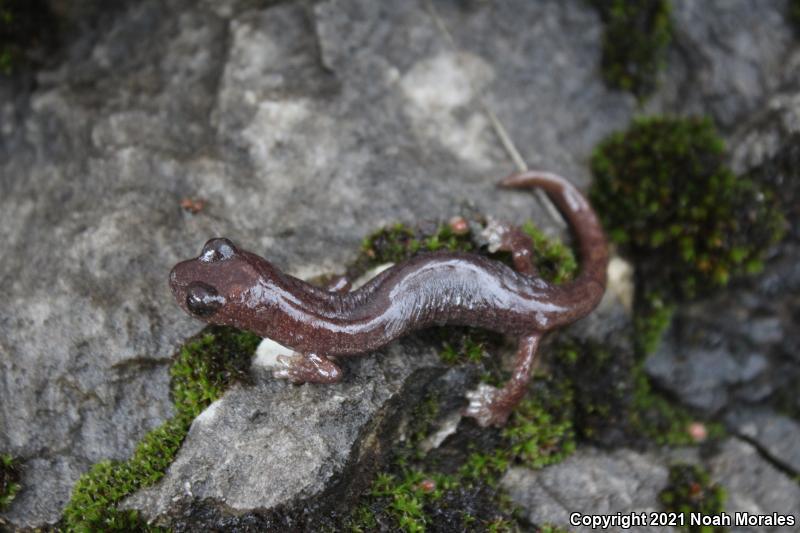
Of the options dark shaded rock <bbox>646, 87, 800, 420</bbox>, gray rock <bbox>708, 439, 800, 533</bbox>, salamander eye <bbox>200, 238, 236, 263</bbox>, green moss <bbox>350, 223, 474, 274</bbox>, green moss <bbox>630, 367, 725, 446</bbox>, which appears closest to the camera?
salamander eye <bbox>200, 238, 236, 263</bbox>

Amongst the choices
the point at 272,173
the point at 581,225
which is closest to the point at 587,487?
the point at 581,225

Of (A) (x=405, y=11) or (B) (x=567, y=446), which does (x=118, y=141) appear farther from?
(B) (x=567, y=446)

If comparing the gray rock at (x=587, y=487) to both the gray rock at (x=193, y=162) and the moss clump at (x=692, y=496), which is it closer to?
the moss clump at (x=692, y=496)

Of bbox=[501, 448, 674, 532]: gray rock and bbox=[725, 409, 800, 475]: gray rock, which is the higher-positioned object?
bbox=[501, 448, 674, 532]: gray rock

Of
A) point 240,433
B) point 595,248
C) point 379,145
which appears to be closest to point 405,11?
point 379,145

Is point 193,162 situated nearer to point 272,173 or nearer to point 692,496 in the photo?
point 272,173

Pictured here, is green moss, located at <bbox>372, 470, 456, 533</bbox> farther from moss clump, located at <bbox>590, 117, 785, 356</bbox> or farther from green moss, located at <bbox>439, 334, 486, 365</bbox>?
moss clump, located at <bbox>590, 117, 785, 356</bbox>

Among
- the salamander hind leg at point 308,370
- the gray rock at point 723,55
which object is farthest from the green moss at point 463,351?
the gray rock at point 723,55

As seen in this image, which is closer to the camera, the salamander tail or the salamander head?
the salamander head

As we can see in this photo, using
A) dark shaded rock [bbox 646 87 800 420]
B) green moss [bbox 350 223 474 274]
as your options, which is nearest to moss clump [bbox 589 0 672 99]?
dark shaded rock [bbox 646 87 800 420]
